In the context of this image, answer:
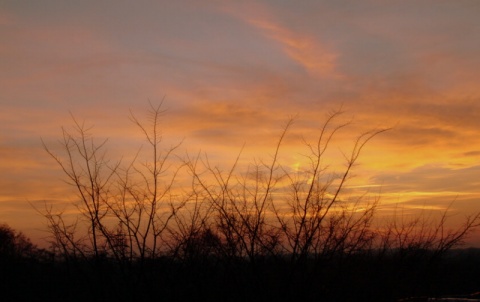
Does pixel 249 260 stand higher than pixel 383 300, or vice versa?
pixel 249 260

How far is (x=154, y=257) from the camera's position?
6965 millimetres

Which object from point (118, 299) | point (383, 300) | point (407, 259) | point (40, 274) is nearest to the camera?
point (118, 299)

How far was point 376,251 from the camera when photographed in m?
8.98

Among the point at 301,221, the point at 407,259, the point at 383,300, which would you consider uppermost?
the point at 301,221

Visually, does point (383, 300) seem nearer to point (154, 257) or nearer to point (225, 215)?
point (225, 215)

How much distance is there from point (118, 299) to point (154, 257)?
709mm

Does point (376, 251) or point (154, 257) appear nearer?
point (154, 257)

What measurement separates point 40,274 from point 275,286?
4.00 m

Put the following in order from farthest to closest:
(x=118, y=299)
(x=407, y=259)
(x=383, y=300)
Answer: (x=407, y=259) → (x=383, y=300) → (x=118, y=299)

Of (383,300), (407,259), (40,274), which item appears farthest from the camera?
(407,259)

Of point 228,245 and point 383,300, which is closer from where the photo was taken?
point 228,245

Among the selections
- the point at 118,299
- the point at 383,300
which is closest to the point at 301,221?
the point at 383,300

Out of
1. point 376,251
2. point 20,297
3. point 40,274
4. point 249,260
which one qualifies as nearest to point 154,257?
point 249,260

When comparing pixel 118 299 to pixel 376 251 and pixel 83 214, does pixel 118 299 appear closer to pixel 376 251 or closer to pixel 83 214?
pixel 83 214
